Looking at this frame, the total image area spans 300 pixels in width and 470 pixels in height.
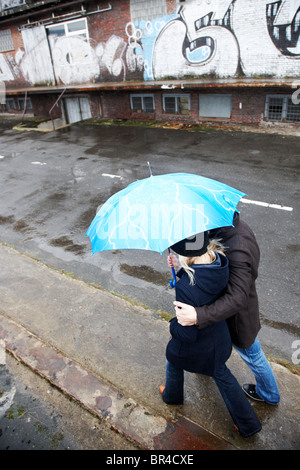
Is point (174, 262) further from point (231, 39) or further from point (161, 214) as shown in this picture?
point (231, 39)

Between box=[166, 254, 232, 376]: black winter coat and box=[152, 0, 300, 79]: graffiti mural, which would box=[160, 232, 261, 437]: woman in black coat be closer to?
box=[166, 254, 232, 376]: black winter coat

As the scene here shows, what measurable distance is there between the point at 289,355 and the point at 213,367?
1662 millimetres

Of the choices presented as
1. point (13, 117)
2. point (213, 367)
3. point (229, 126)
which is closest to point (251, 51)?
point (229, 126)

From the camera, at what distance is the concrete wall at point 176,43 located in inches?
439

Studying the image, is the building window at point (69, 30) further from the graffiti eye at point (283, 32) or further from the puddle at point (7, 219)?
the puddle at point (7, 219)

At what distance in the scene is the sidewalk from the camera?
2.52 meters

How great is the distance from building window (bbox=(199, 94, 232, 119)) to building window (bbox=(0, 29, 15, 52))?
43.2ft

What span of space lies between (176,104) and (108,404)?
14.2 metres

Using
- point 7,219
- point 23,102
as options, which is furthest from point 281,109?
point 23,102

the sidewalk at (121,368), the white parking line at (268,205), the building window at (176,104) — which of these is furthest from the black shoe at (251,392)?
the building window at (176,104)

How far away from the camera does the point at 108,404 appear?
9.11 feet

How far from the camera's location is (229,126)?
518 inches

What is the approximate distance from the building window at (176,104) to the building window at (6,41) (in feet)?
36.9

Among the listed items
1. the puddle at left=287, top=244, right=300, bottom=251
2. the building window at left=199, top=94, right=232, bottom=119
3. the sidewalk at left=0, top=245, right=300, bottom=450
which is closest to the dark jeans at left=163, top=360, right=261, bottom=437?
the sidewalk at left=0, top=245, right=300, bottom=450
